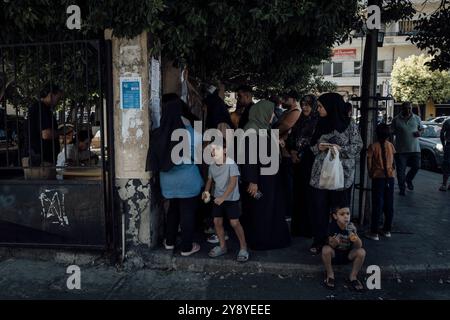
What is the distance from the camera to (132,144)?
4531 millimetres

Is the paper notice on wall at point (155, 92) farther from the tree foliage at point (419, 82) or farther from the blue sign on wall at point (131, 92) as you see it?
the tree foliage at point (419, 82)

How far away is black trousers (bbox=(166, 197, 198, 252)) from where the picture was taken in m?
4.53

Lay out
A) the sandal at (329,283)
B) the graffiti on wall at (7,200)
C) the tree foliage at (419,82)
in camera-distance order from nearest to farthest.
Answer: the sandal at (329,283)
the graffiti on wall at (7,200)
the tree foliage at (419,82)

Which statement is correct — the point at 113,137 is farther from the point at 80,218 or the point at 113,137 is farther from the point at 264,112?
the point at 264,112

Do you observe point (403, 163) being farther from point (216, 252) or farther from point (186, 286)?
point (186, 286)

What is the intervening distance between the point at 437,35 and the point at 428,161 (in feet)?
22.4

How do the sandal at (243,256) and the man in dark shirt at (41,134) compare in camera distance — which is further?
the man in dark shirt at (41,134)

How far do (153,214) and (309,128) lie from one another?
213 centimetres

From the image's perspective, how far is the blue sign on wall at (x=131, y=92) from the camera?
4445 mm

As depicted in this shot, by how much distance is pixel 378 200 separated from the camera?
5.16 m

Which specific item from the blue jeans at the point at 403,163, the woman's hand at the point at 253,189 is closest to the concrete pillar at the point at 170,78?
the woman's hand at the point at 253,189

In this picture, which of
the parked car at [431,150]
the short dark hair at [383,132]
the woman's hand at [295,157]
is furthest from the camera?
the parked car at [431,150]

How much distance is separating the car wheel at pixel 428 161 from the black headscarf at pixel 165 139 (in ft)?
32.5
